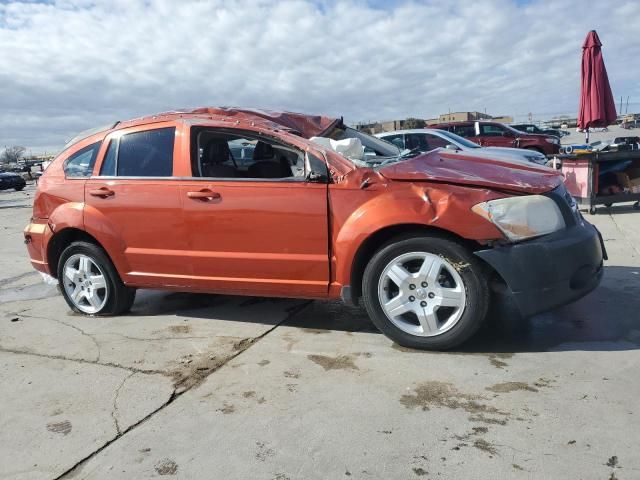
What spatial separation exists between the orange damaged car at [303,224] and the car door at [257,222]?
0.01 m

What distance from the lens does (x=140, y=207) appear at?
4352mm

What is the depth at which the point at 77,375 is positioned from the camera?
3668 mm

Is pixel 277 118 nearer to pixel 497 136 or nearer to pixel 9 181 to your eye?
pixel 497 136

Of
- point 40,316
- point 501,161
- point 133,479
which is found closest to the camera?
point 133,479

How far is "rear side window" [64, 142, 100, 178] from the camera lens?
4719 millimetres

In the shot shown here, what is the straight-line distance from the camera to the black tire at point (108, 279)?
469 centimetres

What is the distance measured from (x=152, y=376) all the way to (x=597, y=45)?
10.6 metres

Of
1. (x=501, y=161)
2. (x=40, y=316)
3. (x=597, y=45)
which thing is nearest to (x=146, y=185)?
(x=40, y=316)

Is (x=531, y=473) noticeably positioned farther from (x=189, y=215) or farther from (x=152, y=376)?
(x=189, y=215)

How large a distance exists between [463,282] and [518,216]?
1.76 feet

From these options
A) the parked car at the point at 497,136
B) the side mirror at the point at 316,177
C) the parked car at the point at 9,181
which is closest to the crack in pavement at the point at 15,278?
the side mirror at the point at 316,177

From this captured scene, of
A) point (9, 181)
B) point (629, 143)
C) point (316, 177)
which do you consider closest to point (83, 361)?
point (316, 177)

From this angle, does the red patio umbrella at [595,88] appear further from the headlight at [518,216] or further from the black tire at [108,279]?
the black tire at [108,279]

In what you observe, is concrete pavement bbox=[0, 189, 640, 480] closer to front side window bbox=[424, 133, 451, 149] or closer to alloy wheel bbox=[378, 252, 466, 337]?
alloy wheel bbox=[378, 252, 466, 337]
